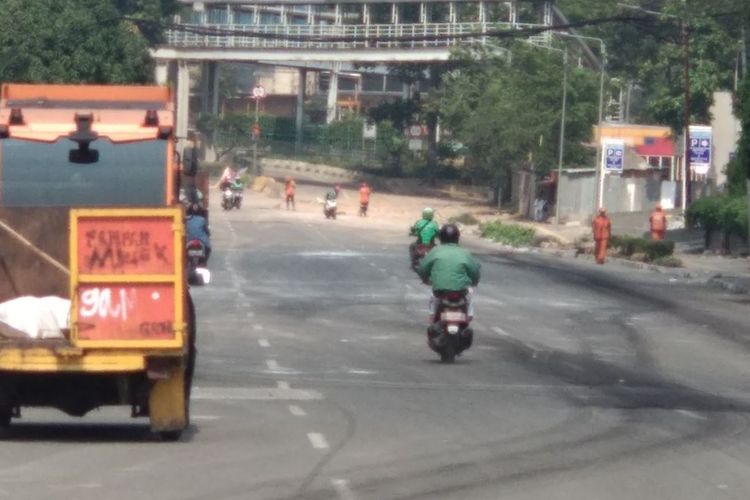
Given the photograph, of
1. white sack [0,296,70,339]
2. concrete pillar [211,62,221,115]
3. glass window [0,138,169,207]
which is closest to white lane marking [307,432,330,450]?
white sack [0,296,70,339]

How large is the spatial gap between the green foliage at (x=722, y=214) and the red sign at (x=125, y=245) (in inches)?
1549

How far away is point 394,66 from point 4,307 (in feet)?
284

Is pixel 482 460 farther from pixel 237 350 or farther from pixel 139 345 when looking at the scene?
pixel 237 350

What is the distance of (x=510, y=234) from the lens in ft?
197

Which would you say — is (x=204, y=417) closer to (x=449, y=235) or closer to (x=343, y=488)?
(x=343, y=488)

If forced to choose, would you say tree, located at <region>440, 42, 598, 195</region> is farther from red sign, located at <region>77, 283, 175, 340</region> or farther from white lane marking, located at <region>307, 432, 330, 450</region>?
red sign, located at <region>77, 283, 175, 340</region>

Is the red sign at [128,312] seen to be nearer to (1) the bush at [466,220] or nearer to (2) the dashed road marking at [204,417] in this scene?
(2) the dashed road marking at [204,417]

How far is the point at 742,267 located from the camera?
46906 millimetres

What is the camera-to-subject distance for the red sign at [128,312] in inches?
494

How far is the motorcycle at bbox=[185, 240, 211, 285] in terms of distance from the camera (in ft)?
49.7

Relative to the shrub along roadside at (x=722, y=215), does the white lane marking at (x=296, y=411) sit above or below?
below

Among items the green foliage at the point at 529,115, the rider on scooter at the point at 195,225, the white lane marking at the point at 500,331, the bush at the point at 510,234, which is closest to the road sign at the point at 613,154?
the bush at the point at 510,234

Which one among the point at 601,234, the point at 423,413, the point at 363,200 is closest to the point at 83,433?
the point at 423,413

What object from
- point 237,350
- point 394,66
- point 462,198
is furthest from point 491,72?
point 237,350
